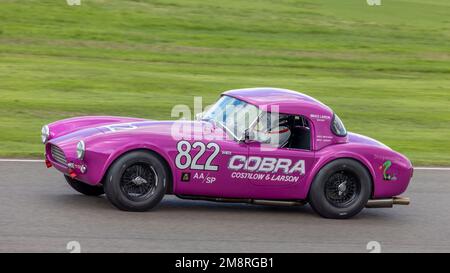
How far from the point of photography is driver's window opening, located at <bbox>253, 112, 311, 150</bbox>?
31.8 ft

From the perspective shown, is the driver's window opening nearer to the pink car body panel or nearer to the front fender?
the pink car body panel

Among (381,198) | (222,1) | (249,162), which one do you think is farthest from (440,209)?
(222,1)

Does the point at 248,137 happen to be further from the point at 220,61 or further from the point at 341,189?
the point at 220,61

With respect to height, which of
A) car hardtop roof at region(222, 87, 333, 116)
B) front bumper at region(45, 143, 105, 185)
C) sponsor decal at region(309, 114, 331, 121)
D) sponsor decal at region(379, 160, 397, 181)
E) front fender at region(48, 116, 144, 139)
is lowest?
sponsor decal at region(379, 160, 397, 181)

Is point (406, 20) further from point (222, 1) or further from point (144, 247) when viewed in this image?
point (144, 247)

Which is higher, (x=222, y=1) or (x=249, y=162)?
(x=222, y=1)

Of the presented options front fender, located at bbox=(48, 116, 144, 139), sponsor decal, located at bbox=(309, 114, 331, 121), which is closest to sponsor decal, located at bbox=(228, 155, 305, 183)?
sponsor decal, located at bbox=(309, 114, 331, 121)

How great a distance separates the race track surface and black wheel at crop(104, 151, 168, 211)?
0.13 meters

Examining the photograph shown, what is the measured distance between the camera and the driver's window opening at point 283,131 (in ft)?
31.8

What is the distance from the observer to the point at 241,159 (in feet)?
31.1

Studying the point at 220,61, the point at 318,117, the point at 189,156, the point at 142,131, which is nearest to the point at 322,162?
the point at 318,117
